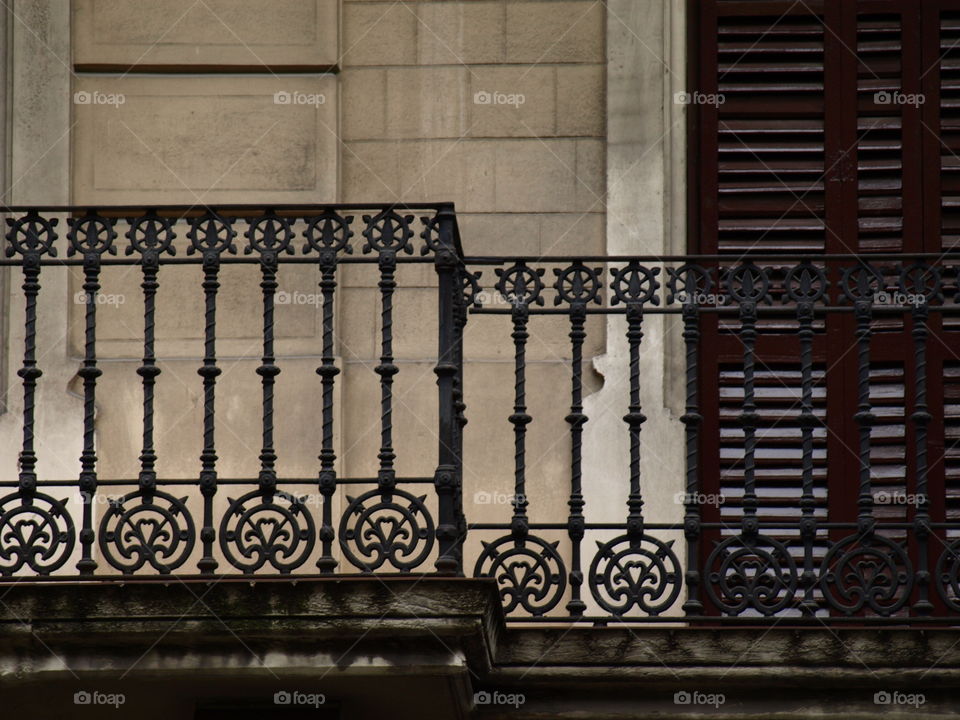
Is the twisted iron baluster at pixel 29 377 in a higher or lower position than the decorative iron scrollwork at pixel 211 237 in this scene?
lower

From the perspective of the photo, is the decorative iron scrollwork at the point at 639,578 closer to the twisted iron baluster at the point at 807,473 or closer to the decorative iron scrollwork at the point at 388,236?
the twisted iron baluster at the point at 807,473

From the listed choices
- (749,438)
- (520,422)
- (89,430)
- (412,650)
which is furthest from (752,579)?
(89,430)

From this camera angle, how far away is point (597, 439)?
29.8ft

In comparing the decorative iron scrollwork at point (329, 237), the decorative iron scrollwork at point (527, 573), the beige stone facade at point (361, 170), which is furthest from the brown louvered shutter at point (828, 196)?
the decorative iron scrollwork at point (329, 237)

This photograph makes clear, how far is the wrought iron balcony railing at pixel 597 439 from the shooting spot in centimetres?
764

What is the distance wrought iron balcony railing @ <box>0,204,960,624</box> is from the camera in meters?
7.64

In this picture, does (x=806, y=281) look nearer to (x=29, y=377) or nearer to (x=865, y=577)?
(x=865, y=577)

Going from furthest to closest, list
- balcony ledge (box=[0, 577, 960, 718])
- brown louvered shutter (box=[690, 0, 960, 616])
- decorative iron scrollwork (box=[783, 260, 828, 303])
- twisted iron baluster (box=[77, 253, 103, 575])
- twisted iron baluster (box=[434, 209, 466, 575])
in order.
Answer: brown louvered shutter (box=[690, 0, 960, 616])
decorative iron scrollwork (box=[783, 260, 828, 303])
twisted iron baluster (box=[77, 253, 103, 575])
twisted iron baluster (box=[434, 209, 466, 575])
balcony ledge (box=[0, 577, 960, 718])

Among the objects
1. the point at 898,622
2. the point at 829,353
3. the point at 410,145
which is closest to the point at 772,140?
the point at 829,353

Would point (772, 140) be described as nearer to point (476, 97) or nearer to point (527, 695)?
point (476, 97)

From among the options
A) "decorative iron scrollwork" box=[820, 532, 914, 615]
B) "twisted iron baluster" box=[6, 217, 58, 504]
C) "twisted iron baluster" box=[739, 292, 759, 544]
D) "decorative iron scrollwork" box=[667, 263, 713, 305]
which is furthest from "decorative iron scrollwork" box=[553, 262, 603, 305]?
A: "twisted iron baluster" box=[6, 217, 58, 504]

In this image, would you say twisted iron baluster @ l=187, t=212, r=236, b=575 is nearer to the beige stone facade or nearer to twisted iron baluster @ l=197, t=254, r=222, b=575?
twisted iron baluster @ l=197, t=254, r=222, b=575

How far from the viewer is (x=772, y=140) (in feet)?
30.6

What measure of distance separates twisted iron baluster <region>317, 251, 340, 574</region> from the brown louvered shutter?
6.75ft
